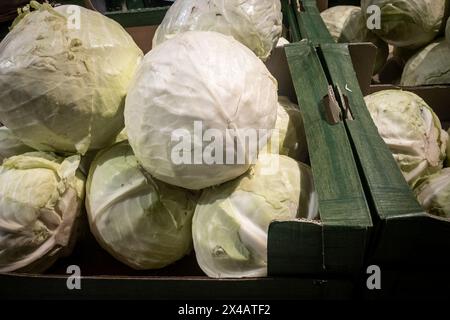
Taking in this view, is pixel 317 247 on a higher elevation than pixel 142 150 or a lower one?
lower

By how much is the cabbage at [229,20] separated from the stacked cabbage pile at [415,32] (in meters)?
0.97

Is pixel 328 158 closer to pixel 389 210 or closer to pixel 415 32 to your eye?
pixel 389 210

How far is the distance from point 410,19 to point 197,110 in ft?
5.53

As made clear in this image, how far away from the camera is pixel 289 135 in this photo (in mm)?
1460

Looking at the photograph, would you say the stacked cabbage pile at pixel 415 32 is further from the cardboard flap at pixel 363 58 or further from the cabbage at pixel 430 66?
the cardboard flap at pixel 363 58

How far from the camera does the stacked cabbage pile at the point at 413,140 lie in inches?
56.3

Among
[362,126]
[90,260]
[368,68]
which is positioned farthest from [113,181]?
[368,68]

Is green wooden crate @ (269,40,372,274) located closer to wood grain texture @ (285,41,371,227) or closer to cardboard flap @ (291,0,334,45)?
wood grain texture @ (285,41,371,227)

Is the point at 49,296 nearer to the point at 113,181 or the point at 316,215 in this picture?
the point at 113,181

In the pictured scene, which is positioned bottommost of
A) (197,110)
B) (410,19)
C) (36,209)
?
(36,209)

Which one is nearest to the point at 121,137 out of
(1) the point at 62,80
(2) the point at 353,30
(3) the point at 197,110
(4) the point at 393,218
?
(1) the point at 62,80

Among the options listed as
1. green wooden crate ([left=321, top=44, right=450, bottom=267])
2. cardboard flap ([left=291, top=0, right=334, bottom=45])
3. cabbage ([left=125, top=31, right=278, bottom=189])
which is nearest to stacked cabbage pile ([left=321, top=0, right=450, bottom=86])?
cardboard flap ([left=291, top=0, right=334, bottom=45])

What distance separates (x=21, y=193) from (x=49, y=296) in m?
0.33

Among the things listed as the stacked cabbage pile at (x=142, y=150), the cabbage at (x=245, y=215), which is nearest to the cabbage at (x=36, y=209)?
the stacked cabbage pile at (x=142, y=150)
